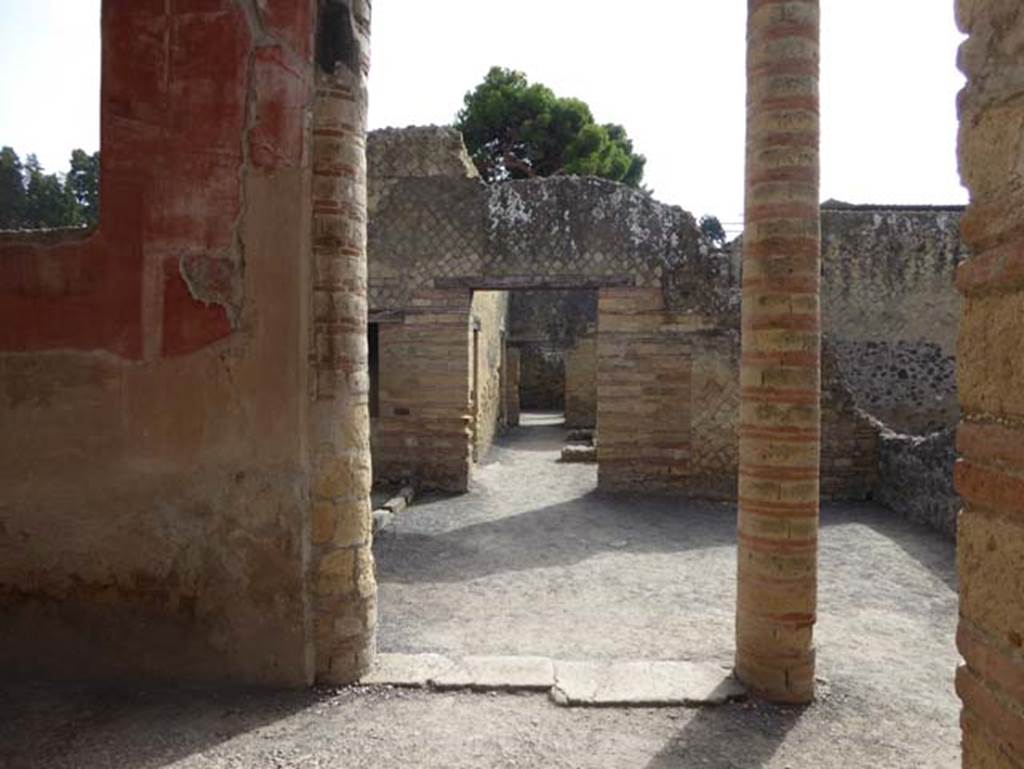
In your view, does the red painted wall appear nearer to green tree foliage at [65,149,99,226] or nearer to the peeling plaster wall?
the peeling plaster wall

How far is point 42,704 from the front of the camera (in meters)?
3.29

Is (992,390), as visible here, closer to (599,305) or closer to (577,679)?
(577,679)

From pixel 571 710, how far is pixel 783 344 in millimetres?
1910

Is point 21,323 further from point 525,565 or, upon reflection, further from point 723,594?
point 723,594

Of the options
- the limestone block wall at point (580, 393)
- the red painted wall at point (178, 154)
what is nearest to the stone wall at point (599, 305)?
the red painted wall at point (178, 154)

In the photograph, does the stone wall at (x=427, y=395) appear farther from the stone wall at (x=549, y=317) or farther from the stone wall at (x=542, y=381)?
the stone wall at (x=542, y=381)

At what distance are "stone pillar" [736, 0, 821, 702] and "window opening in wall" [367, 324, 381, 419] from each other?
6.39 m

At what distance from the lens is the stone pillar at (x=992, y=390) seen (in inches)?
49.1

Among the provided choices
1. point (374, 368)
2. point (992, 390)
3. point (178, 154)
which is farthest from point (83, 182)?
point (992, 390)

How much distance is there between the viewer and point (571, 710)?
333 cm

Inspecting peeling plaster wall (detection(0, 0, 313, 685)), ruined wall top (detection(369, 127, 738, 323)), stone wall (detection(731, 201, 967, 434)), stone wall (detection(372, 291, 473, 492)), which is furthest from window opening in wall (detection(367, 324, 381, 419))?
stone wall (detection(731, 201, 967, 434))

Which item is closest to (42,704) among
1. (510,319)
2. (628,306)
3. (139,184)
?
(139,184)

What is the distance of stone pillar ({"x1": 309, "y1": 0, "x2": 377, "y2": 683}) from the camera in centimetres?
345

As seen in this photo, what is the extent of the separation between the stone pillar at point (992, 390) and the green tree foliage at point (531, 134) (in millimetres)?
22554
